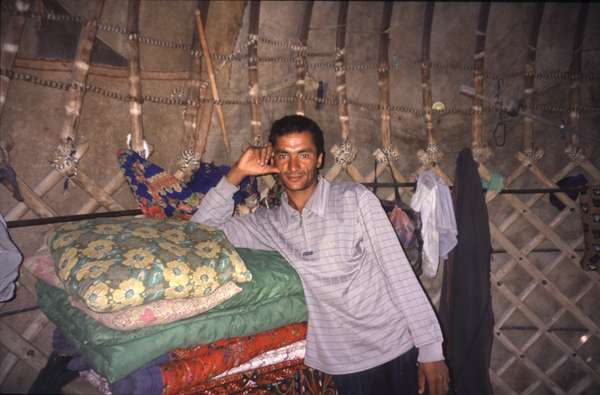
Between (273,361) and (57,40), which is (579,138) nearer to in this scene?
(273,361)

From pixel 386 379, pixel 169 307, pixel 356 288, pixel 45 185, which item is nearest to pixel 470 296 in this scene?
pixel 386 379

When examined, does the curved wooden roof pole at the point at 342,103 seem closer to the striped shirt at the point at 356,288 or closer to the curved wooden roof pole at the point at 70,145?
the striped shirt at the point at 356,288

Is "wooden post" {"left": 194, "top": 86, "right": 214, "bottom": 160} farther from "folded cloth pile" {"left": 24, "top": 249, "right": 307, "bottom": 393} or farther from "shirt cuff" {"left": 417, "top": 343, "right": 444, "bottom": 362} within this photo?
"shirt cuff" {"left": 417, "top": 343, "right": 444, "bottom": 362}

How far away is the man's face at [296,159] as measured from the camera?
135 cm

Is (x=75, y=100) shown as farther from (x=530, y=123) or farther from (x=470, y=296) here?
(x=530, y=123)

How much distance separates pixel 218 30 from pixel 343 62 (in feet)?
2.54

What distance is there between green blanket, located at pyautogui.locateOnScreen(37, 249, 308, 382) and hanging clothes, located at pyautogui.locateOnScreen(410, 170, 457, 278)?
0.98 metres

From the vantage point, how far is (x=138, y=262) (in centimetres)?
106

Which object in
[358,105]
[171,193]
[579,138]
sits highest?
[358,105]

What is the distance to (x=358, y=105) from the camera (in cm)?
235

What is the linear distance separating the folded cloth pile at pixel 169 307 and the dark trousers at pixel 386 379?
0.78ft

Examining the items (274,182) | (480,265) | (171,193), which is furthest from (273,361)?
(480,265)

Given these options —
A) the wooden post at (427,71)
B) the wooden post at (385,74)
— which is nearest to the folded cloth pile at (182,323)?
→ the wooden post at (385,74)

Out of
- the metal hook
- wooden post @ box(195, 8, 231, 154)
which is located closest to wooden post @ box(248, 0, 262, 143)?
wooden post @ box(195, 8, 231, 154)
